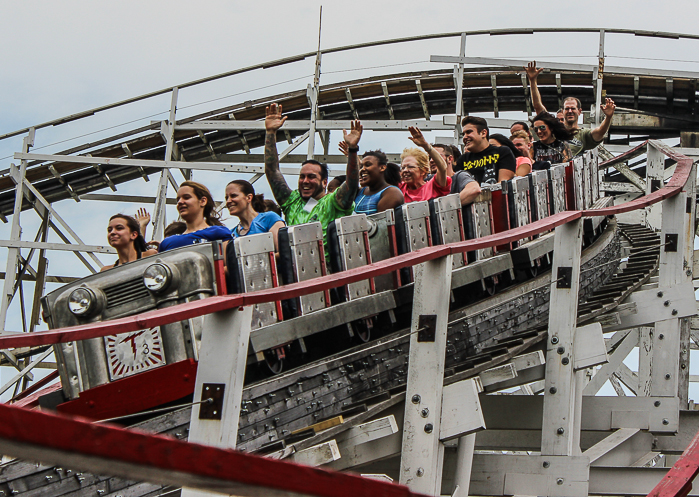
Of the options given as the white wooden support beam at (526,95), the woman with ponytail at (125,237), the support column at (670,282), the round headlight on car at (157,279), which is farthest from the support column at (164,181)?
the round headlight on car at (157,279)

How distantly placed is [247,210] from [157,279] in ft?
4.90

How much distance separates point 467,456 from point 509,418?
1.16m

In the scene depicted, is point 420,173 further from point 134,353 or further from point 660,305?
point 134,353

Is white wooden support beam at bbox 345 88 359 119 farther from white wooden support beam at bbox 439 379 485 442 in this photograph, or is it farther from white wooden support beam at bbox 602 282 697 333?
white wooden support beam at bbox 439 379 485 442

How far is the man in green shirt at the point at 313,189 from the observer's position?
17.7ft

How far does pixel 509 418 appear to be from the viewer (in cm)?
538

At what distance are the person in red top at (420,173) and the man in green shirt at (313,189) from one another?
61 cm

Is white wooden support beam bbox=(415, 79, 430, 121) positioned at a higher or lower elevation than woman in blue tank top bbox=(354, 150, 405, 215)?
lower

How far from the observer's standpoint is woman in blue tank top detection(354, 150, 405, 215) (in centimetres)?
560

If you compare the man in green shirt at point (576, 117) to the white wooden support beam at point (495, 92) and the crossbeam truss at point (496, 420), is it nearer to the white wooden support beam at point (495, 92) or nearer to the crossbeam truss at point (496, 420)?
the crossbeam truss at point (496, 420)

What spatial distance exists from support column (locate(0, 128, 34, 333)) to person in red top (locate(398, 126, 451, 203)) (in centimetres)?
983

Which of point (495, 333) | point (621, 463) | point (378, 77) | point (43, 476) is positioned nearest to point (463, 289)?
point (495, 333)

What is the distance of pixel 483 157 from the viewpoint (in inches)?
280

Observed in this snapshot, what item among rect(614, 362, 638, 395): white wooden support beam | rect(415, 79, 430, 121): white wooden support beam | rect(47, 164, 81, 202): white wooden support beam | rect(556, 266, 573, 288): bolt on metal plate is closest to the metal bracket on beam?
rect(556, 266, 573, 288): bolt on metal plate
